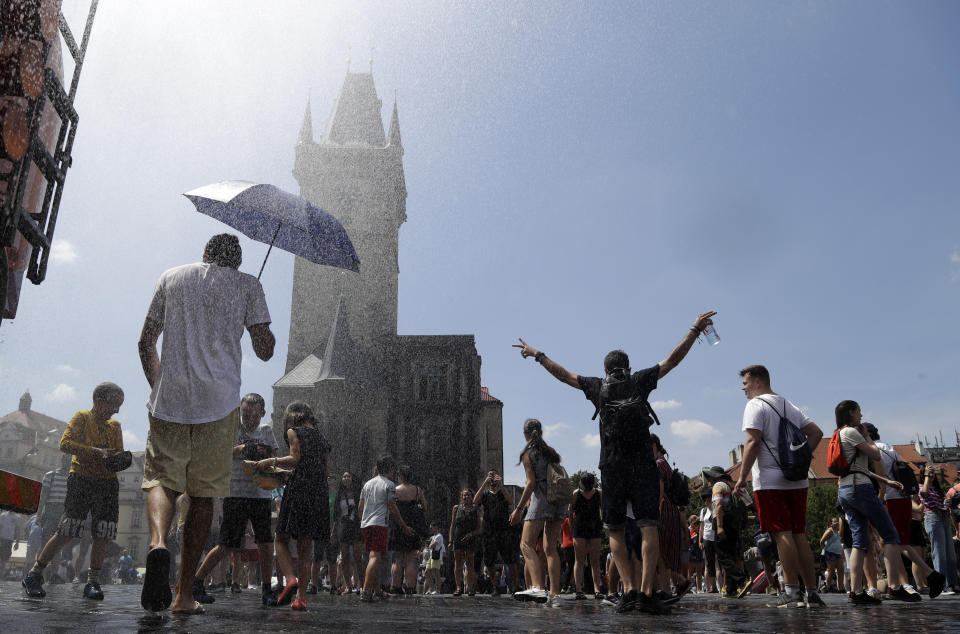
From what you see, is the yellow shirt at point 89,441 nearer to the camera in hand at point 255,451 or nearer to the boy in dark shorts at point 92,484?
the boy in dark shorts at point 92,484

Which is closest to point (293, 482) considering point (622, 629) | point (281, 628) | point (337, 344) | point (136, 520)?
point (281, 628)

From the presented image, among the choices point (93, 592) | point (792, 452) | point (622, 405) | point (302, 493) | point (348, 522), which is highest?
point (622, 405)

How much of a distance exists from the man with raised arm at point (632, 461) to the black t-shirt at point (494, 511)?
17.4 ft

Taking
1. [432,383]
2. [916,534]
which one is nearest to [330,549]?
[916,534]

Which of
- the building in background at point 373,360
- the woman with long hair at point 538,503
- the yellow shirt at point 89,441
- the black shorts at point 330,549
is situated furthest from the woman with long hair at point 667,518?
the building in background at point 373,360

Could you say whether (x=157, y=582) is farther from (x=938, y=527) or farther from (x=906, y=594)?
(x=938, y=527)

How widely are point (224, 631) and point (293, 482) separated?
Result: 3107 mm

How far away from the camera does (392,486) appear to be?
8.73m

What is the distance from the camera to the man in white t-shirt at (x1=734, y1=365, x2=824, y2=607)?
550 cm

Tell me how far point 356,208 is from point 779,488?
49.0m

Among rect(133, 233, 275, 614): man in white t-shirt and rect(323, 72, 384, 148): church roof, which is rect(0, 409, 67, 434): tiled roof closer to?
rect(323, 72, 384, 148): church roof

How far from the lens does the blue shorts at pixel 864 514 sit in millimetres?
6414

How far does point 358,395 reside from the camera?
42.1 meters

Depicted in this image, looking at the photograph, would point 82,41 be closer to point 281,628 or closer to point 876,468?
point 281,628
